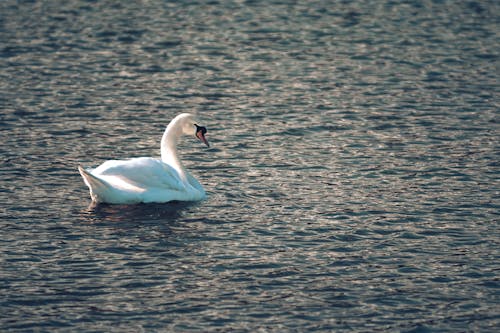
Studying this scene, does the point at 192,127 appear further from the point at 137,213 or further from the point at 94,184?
the point at 94,184

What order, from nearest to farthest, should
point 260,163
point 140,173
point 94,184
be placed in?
1. point 94,184
2. point 140,173
3. point 260,163

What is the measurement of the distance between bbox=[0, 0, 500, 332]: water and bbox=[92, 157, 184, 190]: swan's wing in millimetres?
A: 455

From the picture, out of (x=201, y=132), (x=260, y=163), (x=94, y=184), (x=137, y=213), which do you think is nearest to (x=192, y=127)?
(x=201, y=132)

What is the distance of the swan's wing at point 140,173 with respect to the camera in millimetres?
18609

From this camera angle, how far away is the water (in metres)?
14.4

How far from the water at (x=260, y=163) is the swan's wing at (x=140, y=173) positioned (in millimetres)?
455

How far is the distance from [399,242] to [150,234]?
13.0ft

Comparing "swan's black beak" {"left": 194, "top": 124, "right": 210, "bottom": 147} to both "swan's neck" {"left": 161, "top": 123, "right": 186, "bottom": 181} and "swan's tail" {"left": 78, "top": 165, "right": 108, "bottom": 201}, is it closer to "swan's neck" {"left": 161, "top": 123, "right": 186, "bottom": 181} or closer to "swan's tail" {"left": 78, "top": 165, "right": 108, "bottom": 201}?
"swan's neck" {"left": 161, "top": 123, "right": 186, "bottom": 181}

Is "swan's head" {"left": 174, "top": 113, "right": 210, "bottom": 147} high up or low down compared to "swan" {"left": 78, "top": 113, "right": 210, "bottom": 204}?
up

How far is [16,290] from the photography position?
48.0 ft

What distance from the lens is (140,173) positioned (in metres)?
18.7

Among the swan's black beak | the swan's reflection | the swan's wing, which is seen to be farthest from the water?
the swan's black beak

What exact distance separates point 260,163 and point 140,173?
10.3 feet

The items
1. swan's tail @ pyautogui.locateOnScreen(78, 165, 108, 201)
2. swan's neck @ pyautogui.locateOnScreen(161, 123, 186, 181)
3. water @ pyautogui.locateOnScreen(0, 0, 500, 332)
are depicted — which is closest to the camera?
water @ pyautogui.locateOnScreen(0, 0, 500, 332)
